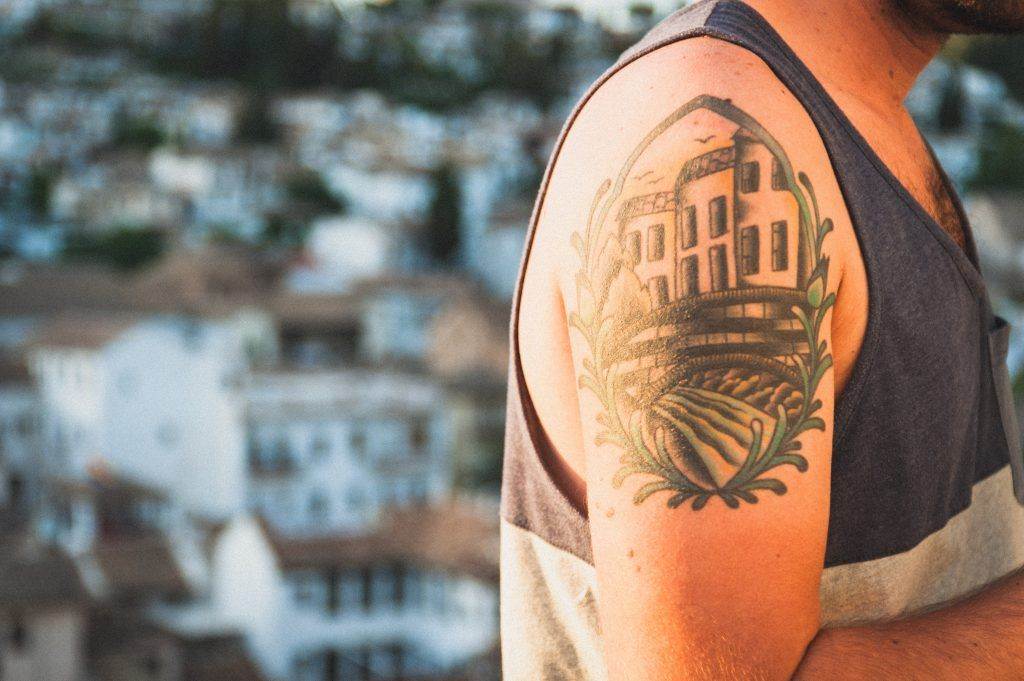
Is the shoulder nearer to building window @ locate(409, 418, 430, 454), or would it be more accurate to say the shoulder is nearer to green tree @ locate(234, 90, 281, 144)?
building window @ locate(409, 418, 430, 454)

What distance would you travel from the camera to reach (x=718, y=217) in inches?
52.2

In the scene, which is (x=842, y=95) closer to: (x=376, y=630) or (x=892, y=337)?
(x=892, y=337)

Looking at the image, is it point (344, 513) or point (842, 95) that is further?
point (344, 513)

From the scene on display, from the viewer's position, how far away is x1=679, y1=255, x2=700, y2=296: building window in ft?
4.32

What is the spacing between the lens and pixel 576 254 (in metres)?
1.40

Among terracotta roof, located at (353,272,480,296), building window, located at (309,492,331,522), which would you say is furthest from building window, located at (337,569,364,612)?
terracotta roof, located at (353,272,480,296)

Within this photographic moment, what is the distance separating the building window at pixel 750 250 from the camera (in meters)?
1.32

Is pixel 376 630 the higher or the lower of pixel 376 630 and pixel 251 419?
the lower

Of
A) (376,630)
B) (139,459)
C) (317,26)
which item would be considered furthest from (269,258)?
(317,26)

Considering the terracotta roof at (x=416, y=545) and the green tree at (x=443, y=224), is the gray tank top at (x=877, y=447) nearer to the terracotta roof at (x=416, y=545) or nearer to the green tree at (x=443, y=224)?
the terracotta roof at (x=416, y=545)

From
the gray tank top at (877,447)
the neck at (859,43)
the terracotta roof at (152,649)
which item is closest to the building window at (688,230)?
the gray tank top at (877,447)

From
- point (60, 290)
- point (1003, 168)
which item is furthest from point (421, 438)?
point (1003, 168)

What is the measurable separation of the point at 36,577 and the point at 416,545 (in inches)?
297

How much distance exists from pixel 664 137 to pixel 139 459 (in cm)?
3447
